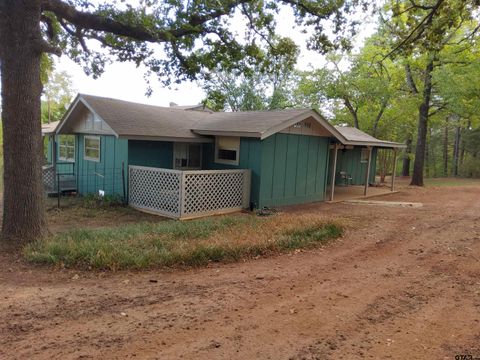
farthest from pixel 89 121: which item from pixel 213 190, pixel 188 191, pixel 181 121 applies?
pixel 213 190

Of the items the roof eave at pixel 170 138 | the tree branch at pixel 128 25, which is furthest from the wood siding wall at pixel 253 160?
the tree branch at pixel 128 25

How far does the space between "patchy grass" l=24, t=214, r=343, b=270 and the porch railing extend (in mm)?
2002

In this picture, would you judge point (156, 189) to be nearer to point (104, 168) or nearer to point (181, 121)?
point (104, 168)

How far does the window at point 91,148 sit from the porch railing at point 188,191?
2.51 m

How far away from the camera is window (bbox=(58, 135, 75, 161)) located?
15539 millimetres

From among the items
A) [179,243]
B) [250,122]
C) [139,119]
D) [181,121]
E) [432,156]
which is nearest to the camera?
[179,243]

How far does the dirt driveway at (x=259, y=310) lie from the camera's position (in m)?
3.44

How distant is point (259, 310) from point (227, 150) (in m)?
9.28

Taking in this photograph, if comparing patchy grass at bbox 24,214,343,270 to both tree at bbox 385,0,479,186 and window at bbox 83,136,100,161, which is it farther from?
window at bbox 83,136,100,161

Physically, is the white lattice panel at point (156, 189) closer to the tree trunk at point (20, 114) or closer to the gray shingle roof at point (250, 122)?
the gray shingle roof at point (250, 122)

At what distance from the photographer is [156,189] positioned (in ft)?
36.9

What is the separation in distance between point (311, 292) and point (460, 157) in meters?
40.6

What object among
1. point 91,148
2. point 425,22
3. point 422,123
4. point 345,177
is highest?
point 425,22

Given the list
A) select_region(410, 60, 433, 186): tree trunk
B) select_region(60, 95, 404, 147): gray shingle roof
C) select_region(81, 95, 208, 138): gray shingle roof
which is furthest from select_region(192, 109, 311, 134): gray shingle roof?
select_region(410, 60, 433, 186): tree trunk
